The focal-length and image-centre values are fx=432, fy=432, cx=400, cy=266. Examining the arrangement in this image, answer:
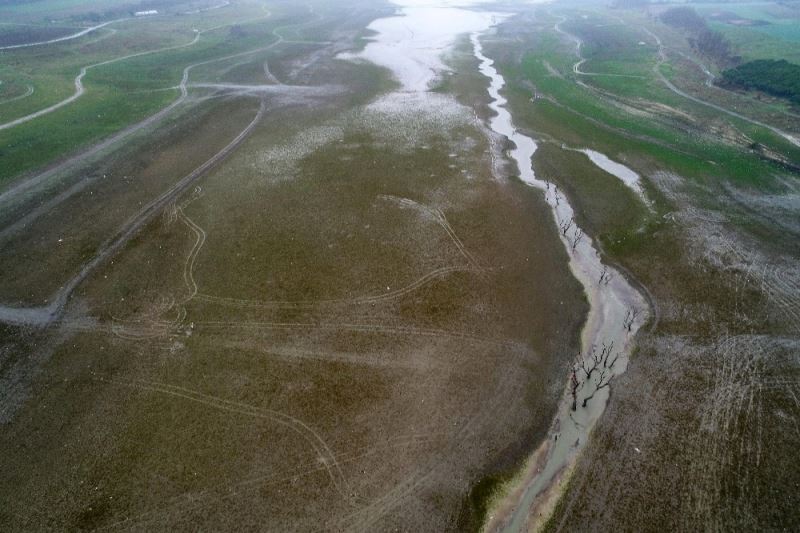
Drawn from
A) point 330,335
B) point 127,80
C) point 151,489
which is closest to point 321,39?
point 127,80

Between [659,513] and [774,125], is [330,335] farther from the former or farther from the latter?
[774,125]

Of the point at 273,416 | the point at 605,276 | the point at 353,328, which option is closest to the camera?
the point at 273,416

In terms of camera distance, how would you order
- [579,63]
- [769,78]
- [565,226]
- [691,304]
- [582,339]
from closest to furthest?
1. [582,339]
2. [691,304]
3. [565,226]
4. [769,78]
5. [579,63]

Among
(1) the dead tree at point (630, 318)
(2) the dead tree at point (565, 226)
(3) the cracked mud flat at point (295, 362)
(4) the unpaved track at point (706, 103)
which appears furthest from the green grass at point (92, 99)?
(4) the unpaved track at point (706, 103)

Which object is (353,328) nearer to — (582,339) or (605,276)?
(582,339)

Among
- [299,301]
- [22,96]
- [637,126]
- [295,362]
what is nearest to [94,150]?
[22,96]

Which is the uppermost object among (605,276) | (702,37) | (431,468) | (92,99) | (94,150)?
(702,37)
